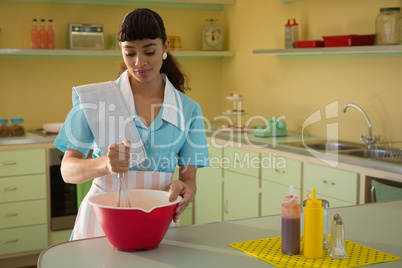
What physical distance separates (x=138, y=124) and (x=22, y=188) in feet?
7.36

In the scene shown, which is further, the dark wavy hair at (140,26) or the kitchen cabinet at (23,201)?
the kitchen cabinet at (23,201)

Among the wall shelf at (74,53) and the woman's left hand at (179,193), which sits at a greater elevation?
the wall shelf at (74,53)

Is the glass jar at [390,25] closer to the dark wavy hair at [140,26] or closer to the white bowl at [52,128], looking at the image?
Result: the dark wavy hair at [140,26]

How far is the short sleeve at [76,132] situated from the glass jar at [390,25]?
206cm

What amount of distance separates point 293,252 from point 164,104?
0.75m

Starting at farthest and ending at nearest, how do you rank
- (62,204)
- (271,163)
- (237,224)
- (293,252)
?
(62,204) < (271,163) < (237,224) < (293,252)

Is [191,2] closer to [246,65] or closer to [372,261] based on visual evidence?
[246,65]

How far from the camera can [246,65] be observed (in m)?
4.88

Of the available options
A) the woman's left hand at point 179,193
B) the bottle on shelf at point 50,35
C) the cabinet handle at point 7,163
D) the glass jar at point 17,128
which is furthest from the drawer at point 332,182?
the bottle on shelf at point 50,35

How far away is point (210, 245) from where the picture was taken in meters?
1.54

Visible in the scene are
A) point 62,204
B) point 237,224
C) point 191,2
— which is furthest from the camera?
point 191,2

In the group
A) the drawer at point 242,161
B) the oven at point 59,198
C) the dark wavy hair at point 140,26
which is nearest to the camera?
the dark wavy hair at point 140,26

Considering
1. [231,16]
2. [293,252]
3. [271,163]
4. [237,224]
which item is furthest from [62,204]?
[293,252]

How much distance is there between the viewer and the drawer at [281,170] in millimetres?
3480
